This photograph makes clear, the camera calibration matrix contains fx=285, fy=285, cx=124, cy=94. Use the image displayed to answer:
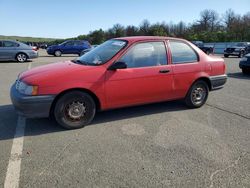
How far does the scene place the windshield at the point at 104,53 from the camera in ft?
17.4

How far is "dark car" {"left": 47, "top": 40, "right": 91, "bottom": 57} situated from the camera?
1057 inches

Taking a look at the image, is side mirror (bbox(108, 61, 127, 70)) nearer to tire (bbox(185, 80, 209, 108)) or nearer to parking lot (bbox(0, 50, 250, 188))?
parking lot (bbox(0, 50, 250, 188))

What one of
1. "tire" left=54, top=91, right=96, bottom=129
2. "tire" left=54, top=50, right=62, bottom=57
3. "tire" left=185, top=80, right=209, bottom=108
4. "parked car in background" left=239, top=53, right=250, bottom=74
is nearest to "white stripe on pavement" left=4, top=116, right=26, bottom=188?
"tire" left=54, top=91, right=96, bottom=129

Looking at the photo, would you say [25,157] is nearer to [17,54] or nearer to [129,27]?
[17,54]

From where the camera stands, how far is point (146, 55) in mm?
5535

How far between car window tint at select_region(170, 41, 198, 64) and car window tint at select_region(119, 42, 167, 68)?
249 millimetres

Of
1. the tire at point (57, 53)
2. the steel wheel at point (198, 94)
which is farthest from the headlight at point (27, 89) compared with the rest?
the tire at point (57, 53)

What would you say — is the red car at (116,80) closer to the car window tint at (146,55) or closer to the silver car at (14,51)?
the car window tint at (146,55)

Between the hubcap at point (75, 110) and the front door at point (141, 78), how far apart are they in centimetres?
49

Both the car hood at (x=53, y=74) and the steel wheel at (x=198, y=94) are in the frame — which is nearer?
the car hood at (x=53, y=74)

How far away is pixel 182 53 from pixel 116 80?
1739mm

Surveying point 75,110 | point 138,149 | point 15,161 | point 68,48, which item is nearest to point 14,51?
point 68,48

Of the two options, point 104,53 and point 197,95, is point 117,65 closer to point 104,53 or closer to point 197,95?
point 104,53

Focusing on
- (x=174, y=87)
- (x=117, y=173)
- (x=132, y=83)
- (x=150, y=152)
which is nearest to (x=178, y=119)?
(x=174, y=87)
